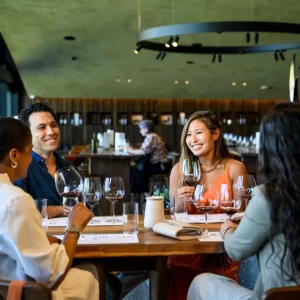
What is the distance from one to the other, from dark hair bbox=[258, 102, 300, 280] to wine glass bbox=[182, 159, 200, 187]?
120 centimetres

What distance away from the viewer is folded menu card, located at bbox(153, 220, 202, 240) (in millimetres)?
2176

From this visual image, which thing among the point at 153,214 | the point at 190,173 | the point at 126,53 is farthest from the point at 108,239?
the point at 126,53

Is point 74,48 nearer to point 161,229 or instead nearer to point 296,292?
point 161,229

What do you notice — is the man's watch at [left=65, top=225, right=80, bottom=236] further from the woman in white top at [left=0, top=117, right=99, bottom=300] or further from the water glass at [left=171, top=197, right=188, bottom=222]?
the water glass at [left=171, top=197, right=188, bottom=222]

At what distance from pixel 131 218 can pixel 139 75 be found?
43.3ft

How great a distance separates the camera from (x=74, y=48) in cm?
1252

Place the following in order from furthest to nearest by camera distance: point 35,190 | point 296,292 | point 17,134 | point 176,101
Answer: point 176,101
point 35,190
point 17,134
point 296,292

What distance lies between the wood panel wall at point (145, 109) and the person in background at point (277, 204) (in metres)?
17.3

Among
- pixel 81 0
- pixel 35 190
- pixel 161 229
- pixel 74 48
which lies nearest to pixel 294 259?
pixel 161 229

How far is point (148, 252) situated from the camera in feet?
6.77

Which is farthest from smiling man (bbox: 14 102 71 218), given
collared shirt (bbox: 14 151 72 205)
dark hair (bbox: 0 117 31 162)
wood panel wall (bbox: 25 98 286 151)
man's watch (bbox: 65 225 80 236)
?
wood panel wall (bbox: 25 98 286 151)

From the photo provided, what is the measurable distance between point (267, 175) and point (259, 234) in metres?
0.22

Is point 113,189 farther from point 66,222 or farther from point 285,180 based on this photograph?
point 285,180

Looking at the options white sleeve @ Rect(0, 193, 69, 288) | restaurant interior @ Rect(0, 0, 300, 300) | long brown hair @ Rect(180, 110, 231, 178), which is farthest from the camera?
restaurant interior @ Rect(0, 0, 300, 300)
